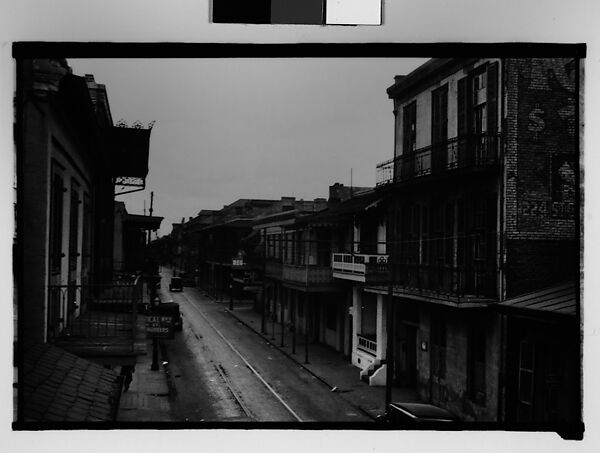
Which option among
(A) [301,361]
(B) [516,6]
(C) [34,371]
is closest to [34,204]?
(C) [34,371]

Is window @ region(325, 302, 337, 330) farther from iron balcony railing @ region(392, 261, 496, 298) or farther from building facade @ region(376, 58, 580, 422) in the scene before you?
iron balcony railing @ region(392, 261, 496, 298)

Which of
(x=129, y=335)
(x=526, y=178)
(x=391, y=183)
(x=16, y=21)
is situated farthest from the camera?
(x=129, y=335)

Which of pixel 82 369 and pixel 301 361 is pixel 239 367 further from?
pixel 82 369

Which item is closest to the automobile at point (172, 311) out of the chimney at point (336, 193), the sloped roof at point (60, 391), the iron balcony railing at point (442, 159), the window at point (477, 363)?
the sloped roof at point (60, 391)

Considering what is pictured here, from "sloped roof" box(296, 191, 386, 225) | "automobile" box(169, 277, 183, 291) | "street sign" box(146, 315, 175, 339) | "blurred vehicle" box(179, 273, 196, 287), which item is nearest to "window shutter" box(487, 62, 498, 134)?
"sloped roof" box(296, 191, 386, 225)

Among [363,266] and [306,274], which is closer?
[363,266]

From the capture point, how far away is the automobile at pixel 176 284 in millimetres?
6805

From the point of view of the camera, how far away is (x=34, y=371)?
5.15 m

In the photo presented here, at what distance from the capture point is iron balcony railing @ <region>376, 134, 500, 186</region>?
585 cm

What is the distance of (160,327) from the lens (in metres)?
6.35

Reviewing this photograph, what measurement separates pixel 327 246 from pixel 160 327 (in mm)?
1999

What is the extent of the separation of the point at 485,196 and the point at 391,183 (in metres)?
0.94

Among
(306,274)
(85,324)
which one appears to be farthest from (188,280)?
(306,274)

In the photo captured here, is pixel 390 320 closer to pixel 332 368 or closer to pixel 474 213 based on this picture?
pixel 332 368
